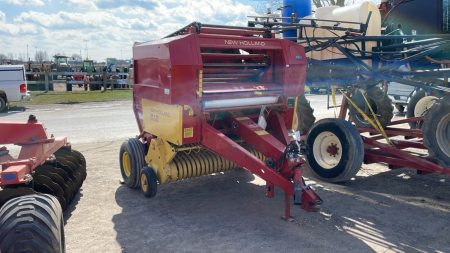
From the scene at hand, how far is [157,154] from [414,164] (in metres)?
3.53

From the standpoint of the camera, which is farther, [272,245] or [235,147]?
[235,147]

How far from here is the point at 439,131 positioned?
5.23 meters

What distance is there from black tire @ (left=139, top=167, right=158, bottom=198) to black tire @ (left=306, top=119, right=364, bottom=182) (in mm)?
2546

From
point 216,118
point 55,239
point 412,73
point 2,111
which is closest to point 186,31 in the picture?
point 216,118

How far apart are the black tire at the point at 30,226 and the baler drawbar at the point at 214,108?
1.97 metres

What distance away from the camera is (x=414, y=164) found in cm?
560

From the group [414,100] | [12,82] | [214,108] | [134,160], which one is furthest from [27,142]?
[12,82]

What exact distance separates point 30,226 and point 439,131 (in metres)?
4.83

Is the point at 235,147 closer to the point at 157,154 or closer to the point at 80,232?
the point at 157,154

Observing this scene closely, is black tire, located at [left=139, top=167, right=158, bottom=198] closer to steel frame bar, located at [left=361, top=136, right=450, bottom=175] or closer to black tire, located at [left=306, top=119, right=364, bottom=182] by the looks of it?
black tire, located at [left=306, top=119, right=364, bottom=182]

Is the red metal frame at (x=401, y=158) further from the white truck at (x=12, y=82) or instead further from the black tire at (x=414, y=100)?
the white truck at (x=12, y=82)

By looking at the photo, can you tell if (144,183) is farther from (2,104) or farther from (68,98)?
(68,98)

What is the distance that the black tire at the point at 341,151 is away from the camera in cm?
573

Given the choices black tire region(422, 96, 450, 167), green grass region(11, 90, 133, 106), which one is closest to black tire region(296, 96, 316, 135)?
black tire region(422, 96, 450, 167)
